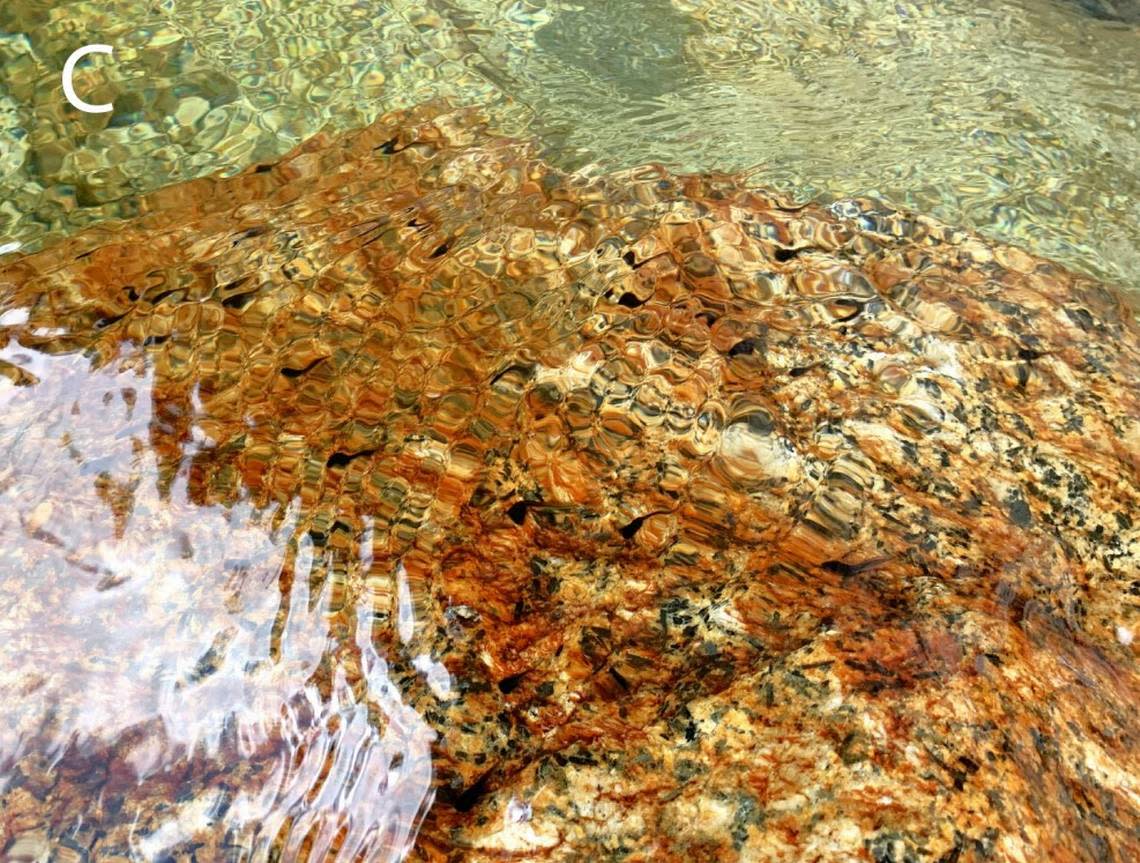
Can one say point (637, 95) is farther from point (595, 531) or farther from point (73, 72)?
point (595, 531)

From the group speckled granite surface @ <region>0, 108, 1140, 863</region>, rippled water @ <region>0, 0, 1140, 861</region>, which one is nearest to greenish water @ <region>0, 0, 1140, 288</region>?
rippled water @ <region>0, 0, 1140, 861</region>

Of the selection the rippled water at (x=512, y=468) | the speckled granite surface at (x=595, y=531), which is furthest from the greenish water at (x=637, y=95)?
the speckled granite surface at (x=595, y=531)

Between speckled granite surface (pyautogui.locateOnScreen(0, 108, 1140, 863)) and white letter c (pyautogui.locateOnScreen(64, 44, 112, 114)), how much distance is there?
1.10 meters

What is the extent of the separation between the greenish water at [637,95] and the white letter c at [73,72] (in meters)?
0.05

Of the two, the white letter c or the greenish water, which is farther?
the white letter c

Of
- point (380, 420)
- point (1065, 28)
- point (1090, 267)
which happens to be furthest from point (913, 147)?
point (380, 420)

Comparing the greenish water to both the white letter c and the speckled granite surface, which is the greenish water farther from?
the speckled granite surface

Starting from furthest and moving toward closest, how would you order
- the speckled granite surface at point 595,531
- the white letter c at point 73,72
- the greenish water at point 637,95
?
the white letter c at point 73,72 → the greenish water at point 637,95 → the speckled granite surface at point 595,531

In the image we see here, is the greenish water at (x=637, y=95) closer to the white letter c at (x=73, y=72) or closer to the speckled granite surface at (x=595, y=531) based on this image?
the white letter c at (x=73, y=72)

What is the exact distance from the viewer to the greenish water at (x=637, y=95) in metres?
3.93

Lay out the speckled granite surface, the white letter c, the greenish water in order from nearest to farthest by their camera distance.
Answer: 1. the speckled granite surface
2. the greenish water
3. the white letter c

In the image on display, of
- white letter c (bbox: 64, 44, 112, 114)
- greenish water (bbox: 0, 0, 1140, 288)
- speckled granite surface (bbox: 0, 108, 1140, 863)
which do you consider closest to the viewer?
speckled granite surface (bbox: 0, 108, 1140, 863)

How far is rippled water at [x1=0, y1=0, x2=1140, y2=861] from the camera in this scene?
6.00ft

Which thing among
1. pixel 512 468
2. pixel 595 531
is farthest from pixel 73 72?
pixel 595 531
